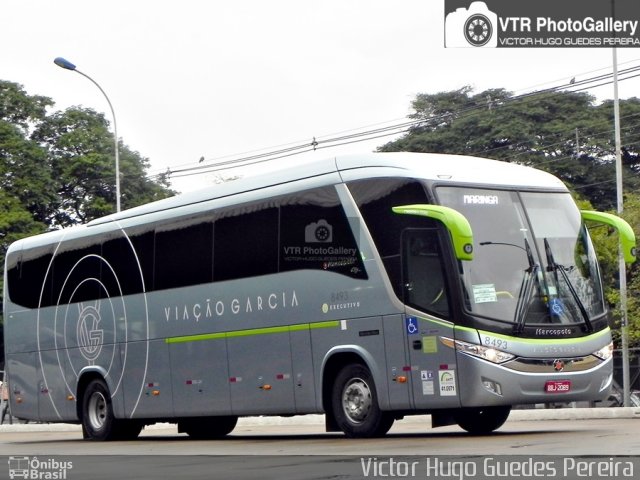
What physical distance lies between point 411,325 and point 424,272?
0.72 m

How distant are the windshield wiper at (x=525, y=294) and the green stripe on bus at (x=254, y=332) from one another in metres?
2.61

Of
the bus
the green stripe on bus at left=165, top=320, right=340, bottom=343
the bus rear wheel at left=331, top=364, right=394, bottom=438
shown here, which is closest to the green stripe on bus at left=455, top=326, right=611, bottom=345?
the bus

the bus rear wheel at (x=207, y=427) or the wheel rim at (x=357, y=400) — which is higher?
the wheel rim at (x=357, y=400)

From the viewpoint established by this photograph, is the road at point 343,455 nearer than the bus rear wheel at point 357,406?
Yes

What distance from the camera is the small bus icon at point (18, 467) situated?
13598 millimetres

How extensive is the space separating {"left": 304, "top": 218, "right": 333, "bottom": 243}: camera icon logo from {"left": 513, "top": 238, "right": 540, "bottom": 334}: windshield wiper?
2.71 meters

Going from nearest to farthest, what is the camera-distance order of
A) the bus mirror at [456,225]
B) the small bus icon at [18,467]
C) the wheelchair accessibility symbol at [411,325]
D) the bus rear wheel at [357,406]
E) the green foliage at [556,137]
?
the small bus icon at [18,467] < the bus mirror at [456,225] < the wheelchair accessibility symbol at [411,325] < the bus rear wheel at [357,406] < the green foliage at [556,137]

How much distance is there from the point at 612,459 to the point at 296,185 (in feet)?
26.8

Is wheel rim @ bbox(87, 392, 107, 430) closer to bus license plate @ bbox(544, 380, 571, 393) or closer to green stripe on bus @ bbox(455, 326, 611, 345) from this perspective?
green stripe on bus @ bbox(455, 326, 611, 345)

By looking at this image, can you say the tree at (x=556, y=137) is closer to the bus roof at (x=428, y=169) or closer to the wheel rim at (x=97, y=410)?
the wheel rim at (x=97, y=410)

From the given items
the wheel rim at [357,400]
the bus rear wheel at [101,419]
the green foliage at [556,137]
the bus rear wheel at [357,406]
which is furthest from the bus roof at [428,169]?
the green foliage at [556,137]

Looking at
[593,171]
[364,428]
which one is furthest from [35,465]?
[593,171]

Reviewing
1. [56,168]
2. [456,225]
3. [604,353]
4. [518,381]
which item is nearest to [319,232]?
[456,225]

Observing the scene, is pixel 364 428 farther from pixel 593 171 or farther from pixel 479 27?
pixel 593 171
